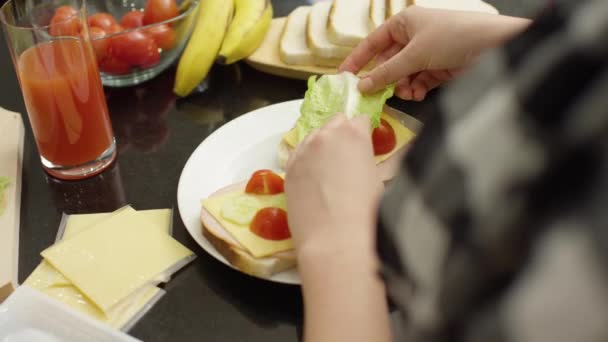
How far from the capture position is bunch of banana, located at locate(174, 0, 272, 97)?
5.56ft

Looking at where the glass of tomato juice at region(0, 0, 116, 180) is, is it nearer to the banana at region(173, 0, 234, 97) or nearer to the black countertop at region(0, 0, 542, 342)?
the black countertop at region(0, 0, 542, 342)

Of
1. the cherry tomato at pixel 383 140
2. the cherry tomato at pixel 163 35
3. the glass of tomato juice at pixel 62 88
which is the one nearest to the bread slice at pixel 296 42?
the cherry tomato at pixel 163 35

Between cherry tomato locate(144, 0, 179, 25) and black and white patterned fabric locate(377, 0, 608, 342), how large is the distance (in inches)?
58.6

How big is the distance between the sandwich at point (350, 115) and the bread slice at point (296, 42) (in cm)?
27

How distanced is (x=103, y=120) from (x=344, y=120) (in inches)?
24.0

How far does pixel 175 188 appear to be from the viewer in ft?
4.66

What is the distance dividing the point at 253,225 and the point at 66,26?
1.77 ft

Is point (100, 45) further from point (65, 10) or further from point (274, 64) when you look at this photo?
point (274, 64)

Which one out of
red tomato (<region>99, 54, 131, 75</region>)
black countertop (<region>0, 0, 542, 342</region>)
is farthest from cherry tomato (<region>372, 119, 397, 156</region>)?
red tomato (<region>99, 54, 131, 75</region>)

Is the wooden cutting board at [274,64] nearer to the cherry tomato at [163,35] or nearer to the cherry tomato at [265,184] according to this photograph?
the cherry tomato at [163,35]

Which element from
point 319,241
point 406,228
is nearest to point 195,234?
point 319,241

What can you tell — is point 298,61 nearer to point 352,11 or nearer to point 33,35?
point 352,11

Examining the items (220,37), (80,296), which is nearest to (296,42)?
(220,37)

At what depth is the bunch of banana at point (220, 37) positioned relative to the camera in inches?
66.7
